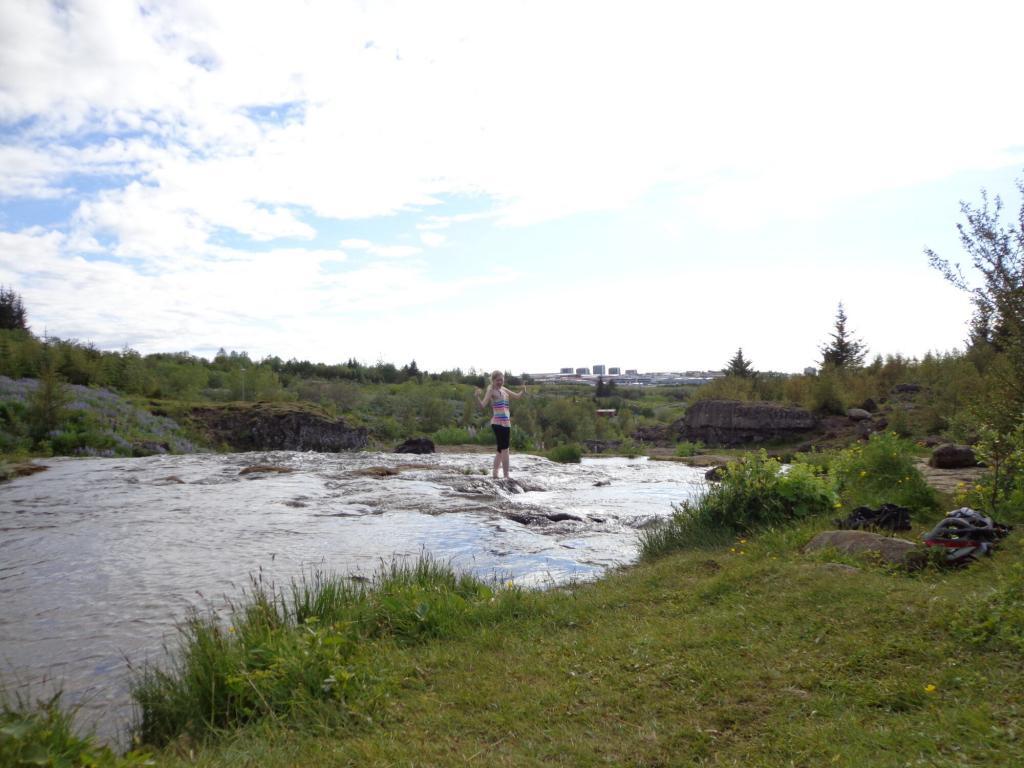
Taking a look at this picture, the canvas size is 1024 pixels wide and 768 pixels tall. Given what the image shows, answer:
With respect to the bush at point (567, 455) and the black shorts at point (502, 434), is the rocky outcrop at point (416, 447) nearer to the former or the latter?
the bush at point (567, 455)

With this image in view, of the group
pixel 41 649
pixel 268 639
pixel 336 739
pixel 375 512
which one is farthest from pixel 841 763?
pixel 375 512

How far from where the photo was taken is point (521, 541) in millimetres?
8969

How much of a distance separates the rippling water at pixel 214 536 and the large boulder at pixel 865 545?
2358 mm

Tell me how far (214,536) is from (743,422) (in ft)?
64.0

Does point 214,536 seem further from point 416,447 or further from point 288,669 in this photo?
point 416,447

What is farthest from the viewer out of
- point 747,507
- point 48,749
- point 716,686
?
point 747,507

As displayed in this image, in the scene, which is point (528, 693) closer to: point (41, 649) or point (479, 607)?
point (479, 607)

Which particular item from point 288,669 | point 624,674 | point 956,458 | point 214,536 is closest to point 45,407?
point 214,536

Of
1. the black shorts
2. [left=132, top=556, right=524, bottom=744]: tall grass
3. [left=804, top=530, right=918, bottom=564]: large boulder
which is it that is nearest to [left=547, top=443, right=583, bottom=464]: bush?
the black shorts

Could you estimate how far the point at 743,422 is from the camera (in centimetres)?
2384

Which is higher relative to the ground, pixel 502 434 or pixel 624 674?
pixel 502 434

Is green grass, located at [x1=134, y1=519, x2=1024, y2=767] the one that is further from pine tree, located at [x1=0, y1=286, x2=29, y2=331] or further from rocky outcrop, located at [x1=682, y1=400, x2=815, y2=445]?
pine tree, located at [x1=0, y1=286, x2=29, y2=331]

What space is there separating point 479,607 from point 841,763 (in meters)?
3.00

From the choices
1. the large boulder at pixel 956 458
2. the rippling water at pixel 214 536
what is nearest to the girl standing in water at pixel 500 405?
Result: the rippling water at pixel 214 536
